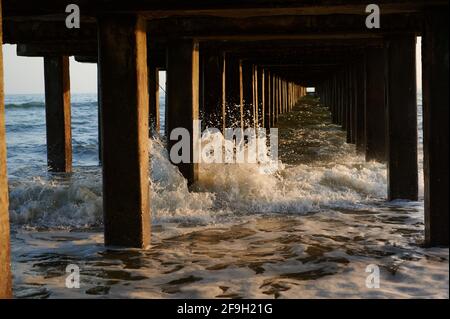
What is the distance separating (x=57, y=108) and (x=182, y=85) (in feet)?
14.0

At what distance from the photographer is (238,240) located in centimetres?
585

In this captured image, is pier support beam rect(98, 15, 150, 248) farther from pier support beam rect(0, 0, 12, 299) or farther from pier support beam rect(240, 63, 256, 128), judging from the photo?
pier support beam rect(240, 63, 256, 128)

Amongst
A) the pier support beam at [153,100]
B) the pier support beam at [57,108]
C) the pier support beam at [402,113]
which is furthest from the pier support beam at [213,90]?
the pier support beam at [153,100]

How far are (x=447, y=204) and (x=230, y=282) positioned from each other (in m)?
2.09

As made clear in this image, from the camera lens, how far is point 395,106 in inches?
296

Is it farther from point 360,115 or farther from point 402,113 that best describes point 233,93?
point 402,113

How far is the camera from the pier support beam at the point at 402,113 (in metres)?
7.44

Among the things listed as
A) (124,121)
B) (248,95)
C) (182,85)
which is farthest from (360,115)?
(124,121)

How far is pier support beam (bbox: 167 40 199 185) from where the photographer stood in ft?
25.3

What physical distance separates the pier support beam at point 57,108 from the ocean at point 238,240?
8.90ft

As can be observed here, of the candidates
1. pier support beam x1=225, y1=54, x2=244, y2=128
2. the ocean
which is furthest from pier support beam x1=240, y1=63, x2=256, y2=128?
the ocean

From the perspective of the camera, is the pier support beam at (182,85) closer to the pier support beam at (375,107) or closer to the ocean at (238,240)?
the ocean at (238,240)
